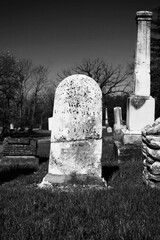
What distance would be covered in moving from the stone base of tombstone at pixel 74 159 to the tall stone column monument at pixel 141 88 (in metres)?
3.89

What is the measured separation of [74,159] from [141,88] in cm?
479

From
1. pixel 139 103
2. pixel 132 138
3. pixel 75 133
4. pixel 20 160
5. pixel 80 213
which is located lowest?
pixel 20 160

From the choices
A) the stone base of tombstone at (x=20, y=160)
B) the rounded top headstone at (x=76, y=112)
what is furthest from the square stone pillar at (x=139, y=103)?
the rounded top headstone at (x=76, y=112)

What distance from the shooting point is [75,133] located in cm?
475

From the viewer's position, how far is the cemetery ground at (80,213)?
107 inches

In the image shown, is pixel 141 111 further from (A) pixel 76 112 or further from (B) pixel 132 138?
(A) pixel 76 112

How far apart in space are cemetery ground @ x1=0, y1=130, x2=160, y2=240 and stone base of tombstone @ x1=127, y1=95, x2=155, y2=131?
4.21 m

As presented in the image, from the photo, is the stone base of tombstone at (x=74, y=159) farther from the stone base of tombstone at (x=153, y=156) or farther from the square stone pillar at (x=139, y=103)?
the square stone pillar at (x=139, y=103)

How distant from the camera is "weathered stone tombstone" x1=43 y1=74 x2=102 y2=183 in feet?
15.6

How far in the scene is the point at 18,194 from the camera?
4141mm

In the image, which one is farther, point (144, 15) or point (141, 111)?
point (144, 15)

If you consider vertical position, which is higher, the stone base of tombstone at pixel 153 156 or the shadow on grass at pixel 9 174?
the stone base of tombstone at pixel 153 156

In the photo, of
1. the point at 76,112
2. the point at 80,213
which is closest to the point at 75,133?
the point at 76,112

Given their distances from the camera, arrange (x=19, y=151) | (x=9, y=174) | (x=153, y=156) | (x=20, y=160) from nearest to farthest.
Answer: (x=153, y=156) → (x=9, y=174) → (x=20, y=160) → (x=19, y=151)
